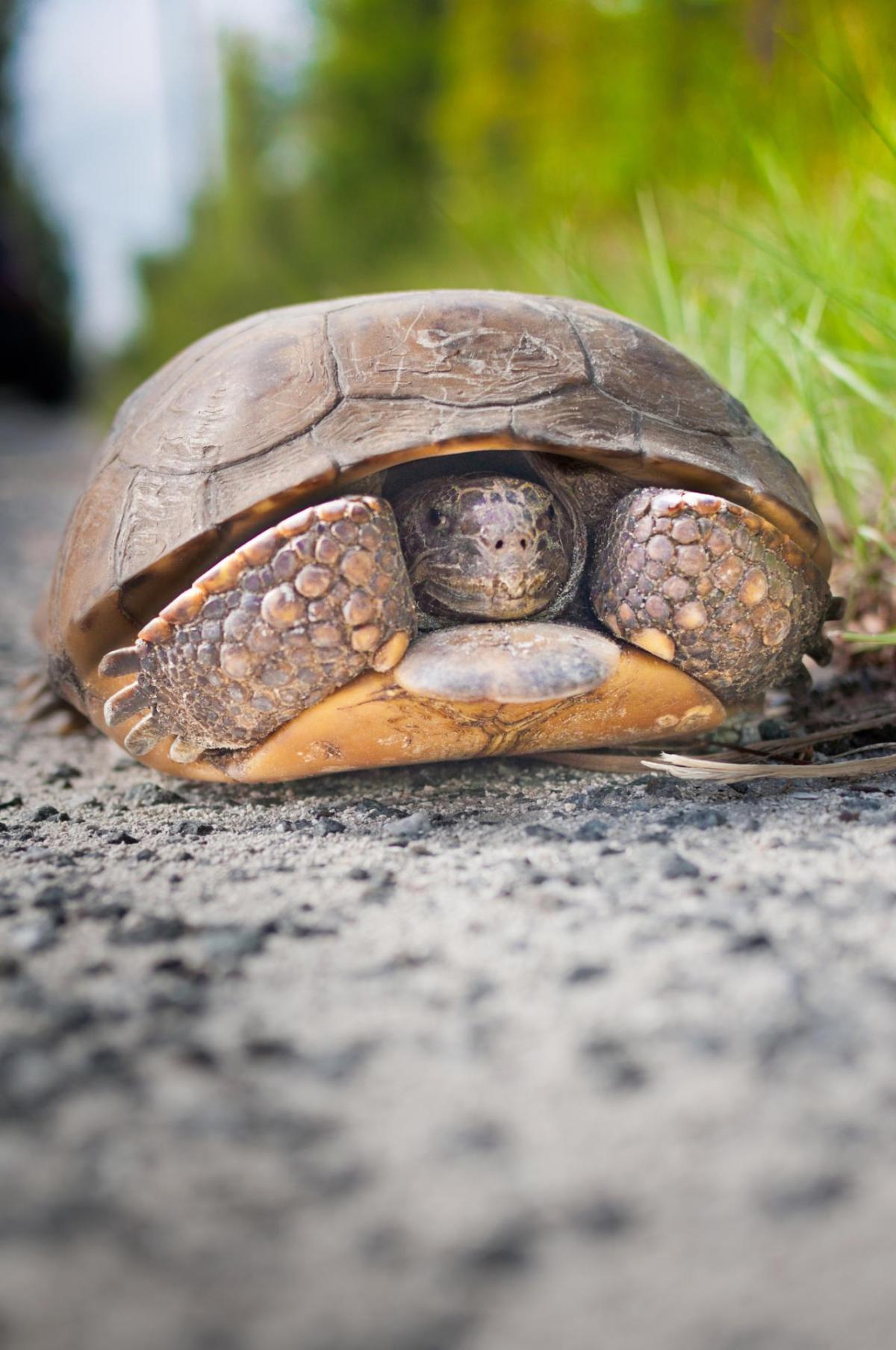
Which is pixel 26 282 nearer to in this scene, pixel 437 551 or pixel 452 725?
pixel 437 551

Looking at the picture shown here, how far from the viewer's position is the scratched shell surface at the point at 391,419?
171 centimetres

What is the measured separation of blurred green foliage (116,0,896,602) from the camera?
2838mm

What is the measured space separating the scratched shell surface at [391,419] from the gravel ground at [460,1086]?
535 mm

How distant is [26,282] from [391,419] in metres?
21.2

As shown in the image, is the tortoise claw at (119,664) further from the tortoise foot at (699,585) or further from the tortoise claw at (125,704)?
the tortoise foot at (699,585)

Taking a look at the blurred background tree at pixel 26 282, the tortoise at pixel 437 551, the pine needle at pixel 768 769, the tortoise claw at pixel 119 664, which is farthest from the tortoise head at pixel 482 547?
the blurred background tree at pixel 26 282

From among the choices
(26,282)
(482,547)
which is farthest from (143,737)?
(26,282)

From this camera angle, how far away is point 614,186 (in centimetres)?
871

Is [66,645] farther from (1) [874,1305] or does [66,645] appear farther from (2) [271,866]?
(1) [874,1305]

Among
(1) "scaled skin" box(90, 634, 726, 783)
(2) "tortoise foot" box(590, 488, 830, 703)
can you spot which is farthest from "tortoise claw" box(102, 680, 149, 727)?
(2) "tortoise foot" box(590, 488, 830, 703)

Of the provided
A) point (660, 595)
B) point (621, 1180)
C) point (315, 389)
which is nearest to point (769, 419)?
point (660, 595)

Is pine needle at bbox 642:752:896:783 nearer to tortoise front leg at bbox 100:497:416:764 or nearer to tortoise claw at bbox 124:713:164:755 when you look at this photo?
tortoise front leg at bbox 100:497:416:764

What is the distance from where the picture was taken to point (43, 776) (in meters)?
2.24

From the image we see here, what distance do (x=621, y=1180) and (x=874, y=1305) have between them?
20 cm
